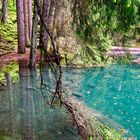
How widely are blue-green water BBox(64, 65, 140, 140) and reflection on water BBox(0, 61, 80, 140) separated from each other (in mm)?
2174

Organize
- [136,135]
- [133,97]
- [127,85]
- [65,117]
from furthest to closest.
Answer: [127,85] → [133,97] → [136,135] → [65,117]

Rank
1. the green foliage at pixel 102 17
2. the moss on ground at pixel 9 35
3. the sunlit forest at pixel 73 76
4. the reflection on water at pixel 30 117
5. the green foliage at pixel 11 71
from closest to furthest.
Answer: the green foliage at pixel 102 17 → the sunlit forest at pixel 73 76 → the reflection on water at pixel 30 117 → the green foliage at pixel 11 71 → the moss on ground at pixel 9 35

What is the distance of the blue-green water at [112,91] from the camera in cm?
1187

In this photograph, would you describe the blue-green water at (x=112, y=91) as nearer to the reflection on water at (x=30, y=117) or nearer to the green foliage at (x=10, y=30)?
the reflection on water at (x=30, y=117)

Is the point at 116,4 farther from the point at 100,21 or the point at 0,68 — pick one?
the point at 0,68

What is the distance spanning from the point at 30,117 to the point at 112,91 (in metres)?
6.76

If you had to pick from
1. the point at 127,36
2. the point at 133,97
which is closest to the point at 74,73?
the point at 133,97

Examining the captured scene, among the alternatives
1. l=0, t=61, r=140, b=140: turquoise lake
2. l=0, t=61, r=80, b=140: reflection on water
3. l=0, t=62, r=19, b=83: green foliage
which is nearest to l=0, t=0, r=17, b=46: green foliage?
l=0, t=62, r=19, b=83: green foliage

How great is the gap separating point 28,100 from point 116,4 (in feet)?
20.2

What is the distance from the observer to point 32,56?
15570 millimetres

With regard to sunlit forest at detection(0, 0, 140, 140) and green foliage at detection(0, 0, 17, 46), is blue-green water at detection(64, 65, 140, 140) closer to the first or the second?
sunlit forest at detection(0, 0, 140, 140)

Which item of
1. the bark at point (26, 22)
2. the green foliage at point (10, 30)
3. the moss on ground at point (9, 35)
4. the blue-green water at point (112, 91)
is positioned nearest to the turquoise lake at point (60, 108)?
the blue-green water at point (112, 91)

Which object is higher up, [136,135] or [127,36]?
[127,36]

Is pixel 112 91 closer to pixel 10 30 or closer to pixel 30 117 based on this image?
pixel 30 117
